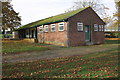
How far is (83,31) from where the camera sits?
1537cm

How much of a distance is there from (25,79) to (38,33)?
690 inches

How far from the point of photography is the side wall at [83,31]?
14016mm

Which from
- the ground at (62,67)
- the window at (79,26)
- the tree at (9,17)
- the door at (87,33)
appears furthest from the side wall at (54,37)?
the tree at (9,17)

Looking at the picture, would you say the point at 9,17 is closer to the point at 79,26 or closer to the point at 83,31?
the point at 79,26

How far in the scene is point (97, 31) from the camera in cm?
1747

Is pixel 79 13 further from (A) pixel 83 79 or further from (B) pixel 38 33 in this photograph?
(A) pixel 83 79

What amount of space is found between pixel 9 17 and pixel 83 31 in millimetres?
22695

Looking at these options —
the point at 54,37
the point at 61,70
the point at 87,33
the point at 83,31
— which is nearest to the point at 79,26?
the point at 83,31

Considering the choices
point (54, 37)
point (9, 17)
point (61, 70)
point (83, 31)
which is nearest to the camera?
point (61, 70)

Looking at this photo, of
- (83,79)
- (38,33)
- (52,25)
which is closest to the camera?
(83,79)

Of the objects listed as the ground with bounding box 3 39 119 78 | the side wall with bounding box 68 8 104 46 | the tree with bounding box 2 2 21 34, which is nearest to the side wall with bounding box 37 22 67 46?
the side wall with bounding box 68 8 104 46

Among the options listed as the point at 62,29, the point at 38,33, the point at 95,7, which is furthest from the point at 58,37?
the point at 95,7

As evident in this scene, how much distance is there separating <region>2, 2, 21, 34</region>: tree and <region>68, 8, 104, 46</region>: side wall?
68.9ft

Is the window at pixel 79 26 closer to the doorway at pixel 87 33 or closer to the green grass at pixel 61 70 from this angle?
the doorway at pixel 87 33
